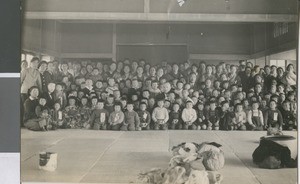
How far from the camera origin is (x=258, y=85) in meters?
1.61

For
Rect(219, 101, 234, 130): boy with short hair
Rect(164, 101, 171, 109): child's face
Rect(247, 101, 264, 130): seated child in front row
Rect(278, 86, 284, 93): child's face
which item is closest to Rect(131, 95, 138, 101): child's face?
Rect(164, 101, 171, 109): child's face

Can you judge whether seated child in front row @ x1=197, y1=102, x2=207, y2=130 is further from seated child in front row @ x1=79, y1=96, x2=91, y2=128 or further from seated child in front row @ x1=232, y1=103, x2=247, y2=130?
seated child in front row @ x1=79, y1=96, x2=91, y2=128

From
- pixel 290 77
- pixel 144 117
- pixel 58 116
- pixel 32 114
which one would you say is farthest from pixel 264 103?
pixel 32 114

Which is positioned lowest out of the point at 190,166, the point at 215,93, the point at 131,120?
the point at 190,166

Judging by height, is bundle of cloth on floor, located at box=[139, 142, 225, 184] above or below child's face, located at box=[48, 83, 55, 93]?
below

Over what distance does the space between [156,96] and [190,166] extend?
1.01 ft

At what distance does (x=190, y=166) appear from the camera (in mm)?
1613

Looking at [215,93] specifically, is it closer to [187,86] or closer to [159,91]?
[187,86]

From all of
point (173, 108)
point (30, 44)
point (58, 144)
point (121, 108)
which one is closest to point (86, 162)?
point (58, 144)

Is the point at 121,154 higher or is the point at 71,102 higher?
the point at 71,102

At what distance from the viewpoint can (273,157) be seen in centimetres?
158

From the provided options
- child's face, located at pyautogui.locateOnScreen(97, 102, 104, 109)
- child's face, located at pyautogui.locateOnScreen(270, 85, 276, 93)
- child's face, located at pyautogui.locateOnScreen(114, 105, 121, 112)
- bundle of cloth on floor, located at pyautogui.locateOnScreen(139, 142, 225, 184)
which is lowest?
bundle of cloth on floor, located at pyautogui.locateOnScreen(139, 142, 225, 184)

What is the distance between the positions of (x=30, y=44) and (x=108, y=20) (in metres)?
0.34

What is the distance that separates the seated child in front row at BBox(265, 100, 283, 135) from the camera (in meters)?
1.58
